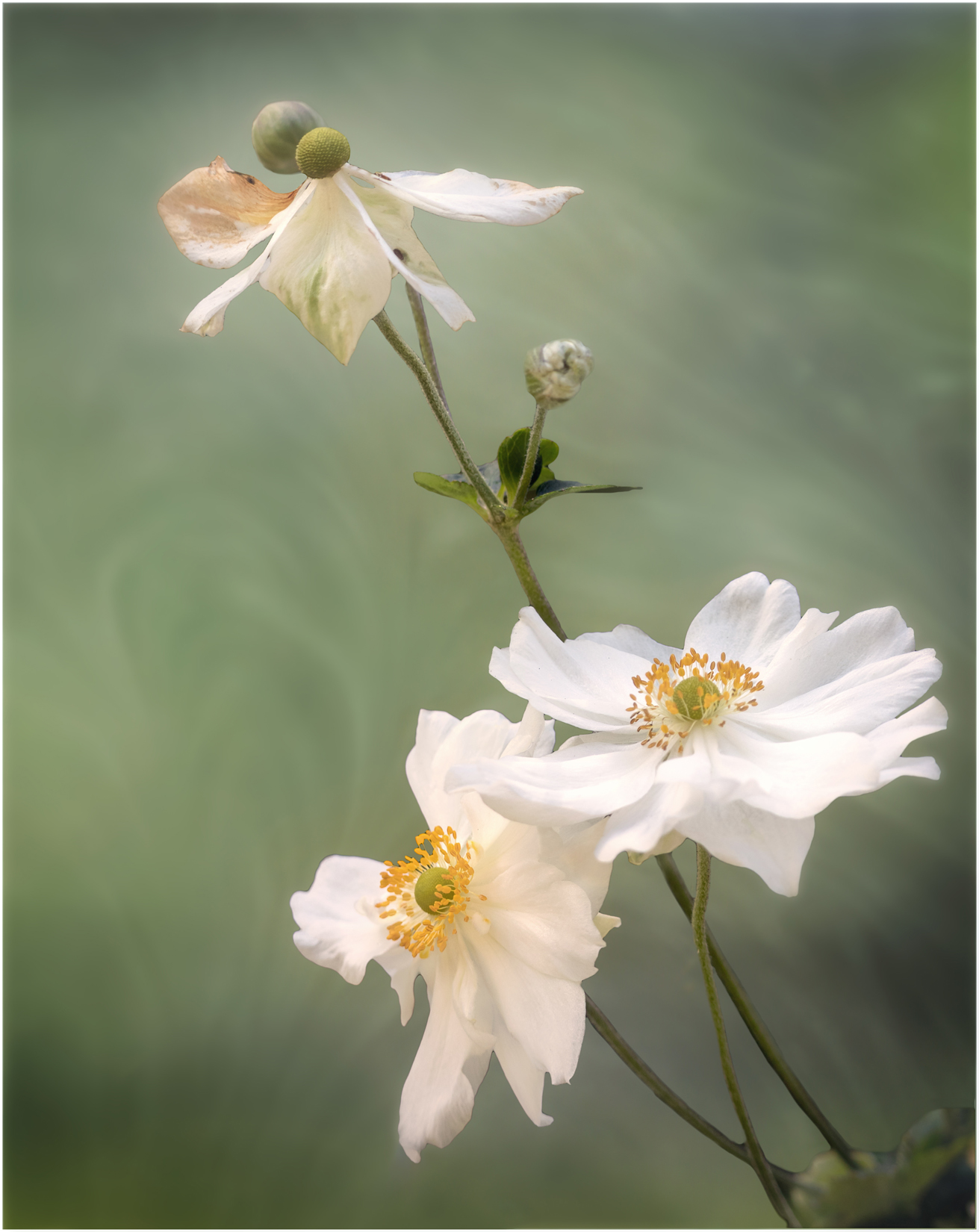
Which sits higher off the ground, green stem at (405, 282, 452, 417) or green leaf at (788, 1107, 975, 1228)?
green stem at (405, 282, 452, 417)

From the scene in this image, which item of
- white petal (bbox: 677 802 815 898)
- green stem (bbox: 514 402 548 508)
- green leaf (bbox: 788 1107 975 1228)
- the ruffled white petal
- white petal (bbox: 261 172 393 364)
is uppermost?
white petal (bbox: 261 172 393 364)

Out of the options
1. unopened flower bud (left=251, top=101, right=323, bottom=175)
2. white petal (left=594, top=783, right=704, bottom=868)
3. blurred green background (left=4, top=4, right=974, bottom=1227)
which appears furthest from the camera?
blurred green background (left=4, top=4, right=974, bottom=1227)

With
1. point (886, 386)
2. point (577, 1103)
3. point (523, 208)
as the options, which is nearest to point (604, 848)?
A: point (523, 208)

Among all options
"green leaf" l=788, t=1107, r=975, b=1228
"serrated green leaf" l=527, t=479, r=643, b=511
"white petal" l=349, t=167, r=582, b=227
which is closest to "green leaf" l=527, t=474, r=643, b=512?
"serrated green leaf" l=527, t=479, r=643, b=511

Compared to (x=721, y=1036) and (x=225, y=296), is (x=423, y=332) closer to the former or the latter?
(x=225, y=296)

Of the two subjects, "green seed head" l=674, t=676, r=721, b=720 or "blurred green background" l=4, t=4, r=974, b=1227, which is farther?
"blurred green background" l=4, t=4, r=974, b=1227

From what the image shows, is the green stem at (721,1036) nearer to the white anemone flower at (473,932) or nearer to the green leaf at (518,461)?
the white anemone flower at (473,932)

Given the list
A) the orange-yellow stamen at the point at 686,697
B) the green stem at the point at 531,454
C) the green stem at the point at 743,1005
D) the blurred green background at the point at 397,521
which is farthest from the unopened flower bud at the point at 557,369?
the blurred green background at the point at 397,521

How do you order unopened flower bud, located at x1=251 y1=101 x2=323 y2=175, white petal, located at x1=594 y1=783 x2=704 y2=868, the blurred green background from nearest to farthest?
white petal, located at x1=594 y1=783 x2=704 y2=868, unopened flower bud, located at x1=251 y1=101 x2=323 y2=175, the blurred green background

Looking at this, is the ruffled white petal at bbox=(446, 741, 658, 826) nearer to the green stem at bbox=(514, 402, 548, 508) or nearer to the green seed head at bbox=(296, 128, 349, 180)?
the green stem at bbox=(514, 402, 548, 508)
